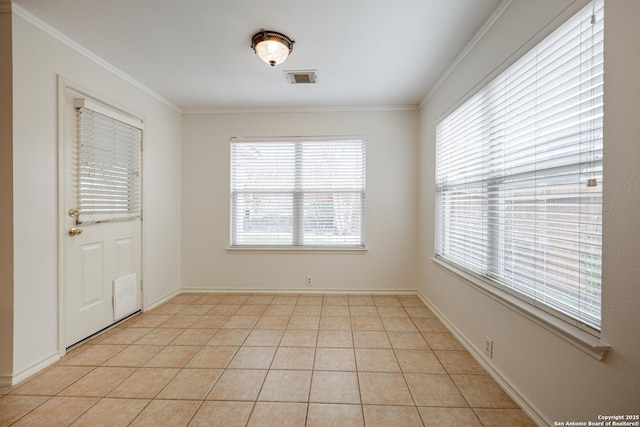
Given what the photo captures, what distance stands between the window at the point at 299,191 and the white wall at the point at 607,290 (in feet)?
6.85

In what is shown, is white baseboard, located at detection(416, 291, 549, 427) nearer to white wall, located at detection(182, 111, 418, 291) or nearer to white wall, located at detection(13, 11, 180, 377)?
white wall, located at detection(182, 111, 418, 291)

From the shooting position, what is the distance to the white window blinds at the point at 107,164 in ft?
8.15

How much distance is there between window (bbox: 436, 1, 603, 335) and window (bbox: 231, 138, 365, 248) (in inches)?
68.9

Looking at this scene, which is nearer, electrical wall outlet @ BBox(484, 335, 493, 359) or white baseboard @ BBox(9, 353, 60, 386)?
white baseboard @ BBox(9, 353, 60, 386)

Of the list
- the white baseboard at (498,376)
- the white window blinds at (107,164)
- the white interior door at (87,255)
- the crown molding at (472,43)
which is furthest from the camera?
the white window blinds at (107,164)

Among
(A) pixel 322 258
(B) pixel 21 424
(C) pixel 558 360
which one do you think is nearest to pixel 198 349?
(B) pixel 21 424

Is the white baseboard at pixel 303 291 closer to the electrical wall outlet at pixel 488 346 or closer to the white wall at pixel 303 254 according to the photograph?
the white wall at pixel 303 254

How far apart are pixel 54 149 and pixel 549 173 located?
3420mm

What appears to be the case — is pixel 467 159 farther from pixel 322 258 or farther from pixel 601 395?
pixel 322 258

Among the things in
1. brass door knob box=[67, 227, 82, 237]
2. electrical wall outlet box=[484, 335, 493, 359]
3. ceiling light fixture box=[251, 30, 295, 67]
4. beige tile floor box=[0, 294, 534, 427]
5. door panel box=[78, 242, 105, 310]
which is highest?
ceiling light fixture box=[251, 30, 295, 67]

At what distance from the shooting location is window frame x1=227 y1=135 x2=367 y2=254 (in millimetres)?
3938

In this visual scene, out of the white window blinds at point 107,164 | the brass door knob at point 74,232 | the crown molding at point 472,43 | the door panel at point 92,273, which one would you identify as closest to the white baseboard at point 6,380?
the door panel at point 92,273

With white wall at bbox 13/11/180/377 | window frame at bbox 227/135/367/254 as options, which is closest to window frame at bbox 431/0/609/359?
window frame at bbox 227/135/367/254

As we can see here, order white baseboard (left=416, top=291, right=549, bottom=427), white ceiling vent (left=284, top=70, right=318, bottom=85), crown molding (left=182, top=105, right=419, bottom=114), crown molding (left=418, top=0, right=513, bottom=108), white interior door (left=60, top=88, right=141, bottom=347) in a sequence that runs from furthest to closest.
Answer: crown molding (left=182, top=105, right=419, bottom=114) < white ceiling vent (left=284, top=70, right=318, bottom=85) < white interior door (left=60, top=88, right=141, bottom=347) < crown molding (left=418, top=0, right=513, bottom=108) < white baseboard (left=416, top=291, right=549, bottom=427)
